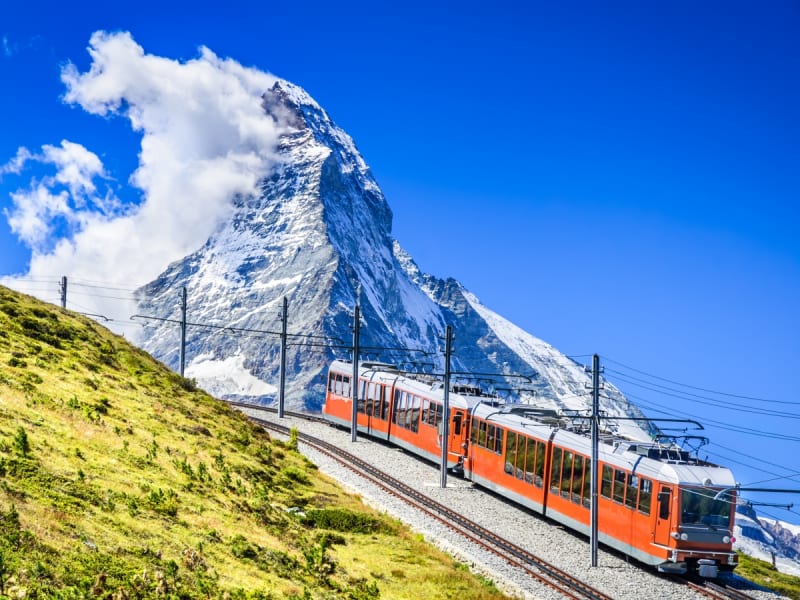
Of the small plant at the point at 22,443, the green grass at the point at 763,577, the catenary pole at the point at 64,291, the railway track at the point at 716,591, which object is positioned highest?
the catenary pole at the point at 64,291

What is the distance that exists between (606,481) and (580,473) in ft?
5.61

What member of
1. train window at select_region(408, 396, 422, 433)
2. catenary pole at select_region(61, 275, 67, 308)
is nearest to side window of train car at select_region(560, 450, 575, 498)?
train window at select_region(408, 396, 422, 433)

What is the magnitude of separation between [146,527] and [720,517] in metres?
19.5

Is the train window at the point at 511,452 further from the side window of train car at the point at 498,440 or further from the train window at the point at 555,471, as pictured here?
the train window at the point at 555,471

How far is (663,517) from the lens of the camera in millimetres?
28594

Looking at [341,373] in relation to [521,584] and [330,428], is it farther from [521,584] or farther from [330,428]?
[521,584]

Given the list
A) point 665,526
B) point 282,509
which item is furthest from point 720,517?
point 282,509

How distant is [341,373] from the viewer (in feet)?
187

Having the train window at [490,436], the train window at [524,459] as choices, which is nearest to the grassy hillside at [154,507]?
the train window at [524,459]

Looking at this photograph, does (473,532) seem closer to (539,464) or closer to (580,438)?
(539,464)

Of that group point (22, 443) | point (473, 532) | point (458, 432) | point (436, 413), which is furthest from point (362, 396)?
point (22, 443)

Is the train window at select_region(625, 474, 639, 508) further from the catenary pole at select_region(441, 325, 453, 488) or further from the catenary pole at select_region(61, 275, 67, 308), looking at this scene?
the catenary pole at select_region(61, 275, 67, 308)

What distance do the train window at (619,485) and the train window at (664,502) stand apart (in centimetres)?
185

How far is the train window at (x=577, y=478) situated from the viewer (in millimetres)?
32938
